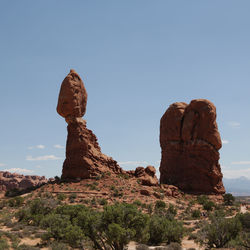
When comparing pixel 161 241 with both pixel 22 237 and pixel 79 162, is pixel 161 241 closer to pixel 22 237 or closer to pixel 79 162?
pixel 22 237

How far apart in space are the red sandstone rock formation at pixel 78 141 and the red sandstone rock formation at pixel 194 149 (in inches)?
390

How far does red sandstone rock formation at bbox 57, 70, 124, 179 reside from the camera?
36781 millimetres

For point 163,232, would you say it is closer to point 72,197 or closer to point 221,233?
point 221,233

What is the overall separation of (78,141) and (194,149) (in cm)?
1821

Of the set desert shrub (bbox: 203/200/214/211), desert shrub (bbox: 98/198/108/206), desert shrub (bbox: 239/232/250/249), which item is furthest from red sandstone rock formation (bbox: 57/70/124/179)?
desert shrub (bbox: 239/232/250/249)

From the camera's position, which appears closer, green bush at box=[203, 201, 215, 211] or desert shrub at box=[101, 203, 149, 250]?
desert shrub at box=[101, 203, 149, 250]

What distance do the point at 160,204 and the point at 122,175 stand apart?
35.4 ft

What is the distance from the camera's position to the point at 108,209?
15094 mm

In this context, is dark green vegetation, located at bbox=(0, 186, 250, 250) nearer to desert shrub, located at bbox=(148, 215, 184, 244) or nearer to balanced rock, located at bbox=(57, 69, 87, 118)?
desert shrub, located at bbox=(148, 215, 184, 244)

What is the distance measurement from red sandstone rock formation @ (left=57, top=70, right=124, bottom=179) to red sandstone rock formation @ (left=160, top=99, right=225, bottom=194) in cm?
990

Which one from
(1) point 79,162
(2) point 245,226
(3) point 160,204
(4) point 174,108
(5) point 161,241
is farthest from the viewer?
(4) point 174,108

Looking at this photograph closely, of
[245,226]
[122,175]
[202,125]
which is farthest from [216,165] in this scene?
[245,226]

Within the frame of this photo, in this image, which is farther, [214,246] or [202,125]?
[202,125]

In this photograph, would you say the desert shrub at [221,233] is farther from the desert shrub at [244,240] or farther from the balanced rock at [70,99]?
the balanced rock at [70,99]
